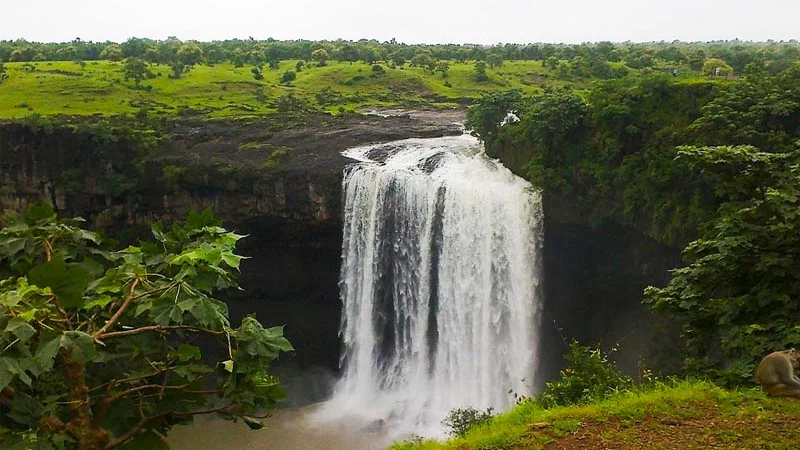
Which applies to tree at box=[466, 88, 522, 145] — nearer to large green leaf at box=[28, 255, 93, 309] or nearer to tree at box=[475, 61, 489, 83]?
large green leaf at box=[28, 255, 93, 309]

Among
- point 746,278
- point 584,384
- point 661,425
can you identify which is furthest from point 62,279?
point 584,384

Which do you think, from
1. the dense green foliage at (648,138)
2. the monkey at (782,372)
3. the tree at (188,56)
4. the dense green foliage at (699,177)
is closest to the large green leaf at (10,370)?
the monkey at (782,372)

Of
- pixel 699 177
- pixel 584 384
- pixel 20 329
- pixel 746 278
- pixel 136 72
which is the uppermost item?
pixel 136 72

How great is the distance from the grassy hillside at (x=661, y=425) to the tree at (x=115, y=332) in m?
3.66

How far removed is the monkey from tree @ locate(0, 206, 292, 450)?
5.50 m

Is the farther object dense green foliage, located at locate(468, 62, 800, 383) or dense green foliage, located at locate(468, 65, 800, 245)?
dense green foliage, located at locate(468, 65, 800, 245)

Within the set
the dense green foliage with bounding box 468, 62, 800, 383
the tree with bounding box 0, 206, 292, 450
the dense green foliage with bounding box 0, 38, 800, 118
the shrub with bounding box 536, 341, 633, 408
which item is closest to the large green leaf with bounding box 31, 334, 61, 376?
the tree with bounding box 0, 206, 292, 450

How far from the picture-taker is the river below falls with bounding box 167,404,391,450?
20.7m

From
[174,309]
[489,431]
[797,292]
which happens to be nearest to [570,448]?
[489,431]

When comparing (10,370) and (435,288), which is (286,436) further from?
(10,370)

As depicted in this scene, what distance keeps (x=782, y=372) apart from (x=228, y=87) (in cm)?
4242

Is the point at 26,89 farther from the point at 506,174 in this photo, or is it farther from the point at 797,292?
the point at 797,292

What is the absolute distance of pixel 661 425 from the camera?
7.21 metres

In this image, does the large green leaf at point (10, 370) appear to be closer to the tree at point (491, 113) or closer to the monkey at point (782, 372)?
the monkey at point (782, 372)
